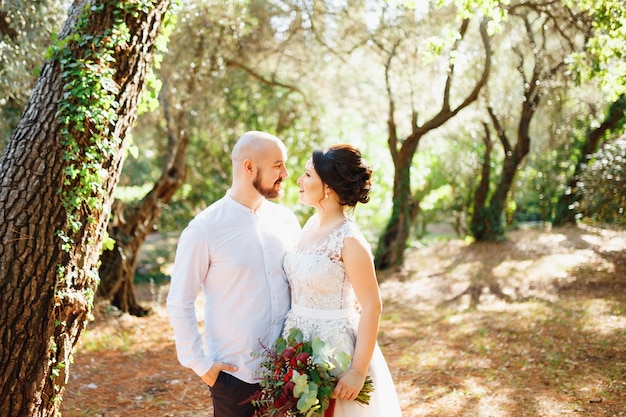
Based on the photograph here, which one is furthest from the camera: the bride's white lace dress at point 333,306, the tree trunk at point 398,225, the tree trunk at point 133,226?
the tree trunk at point 398,225

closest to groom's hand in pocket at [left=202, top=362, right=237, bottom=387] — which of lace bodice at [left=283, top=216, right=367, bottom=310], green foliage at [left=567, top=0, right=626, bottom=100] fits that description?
lace bodice at [left=283, top=216, right=367, bottom=310]

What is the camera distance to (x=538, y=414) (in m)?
4.85

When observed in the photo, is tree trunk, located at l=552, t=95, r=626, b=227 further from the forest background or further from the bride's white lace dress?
the bride's white lace dress

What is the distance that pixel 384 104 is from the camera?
14031 mm

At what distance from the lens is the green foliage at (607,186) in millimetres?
9484

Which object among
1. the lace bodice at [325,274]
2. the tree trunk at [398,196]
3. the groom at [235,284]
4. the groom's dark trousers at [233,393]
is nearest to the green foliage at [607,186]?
the tree trunk at [398,196]

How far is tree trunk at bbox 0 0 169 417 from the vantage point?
3.13 metres

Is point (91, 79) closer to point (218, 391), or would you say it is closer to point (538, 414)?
point (218, 391)

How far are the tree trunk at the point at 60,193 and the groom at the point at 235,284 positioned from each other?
2.54 feet

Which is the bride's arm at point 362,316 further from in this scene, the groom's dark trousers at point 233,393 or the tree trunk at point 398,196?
the tree trunk at point 398,196

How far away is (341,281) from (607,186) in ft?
27.5

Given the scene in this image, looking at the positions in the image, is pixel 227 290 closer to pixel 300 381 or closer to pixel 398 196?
pixel 300 381

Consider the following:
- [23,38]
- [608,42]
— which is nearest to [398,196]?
[608,42]

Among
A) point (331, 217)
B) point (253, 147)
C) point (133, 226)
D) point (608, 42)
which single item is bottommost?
point (133, 226)
